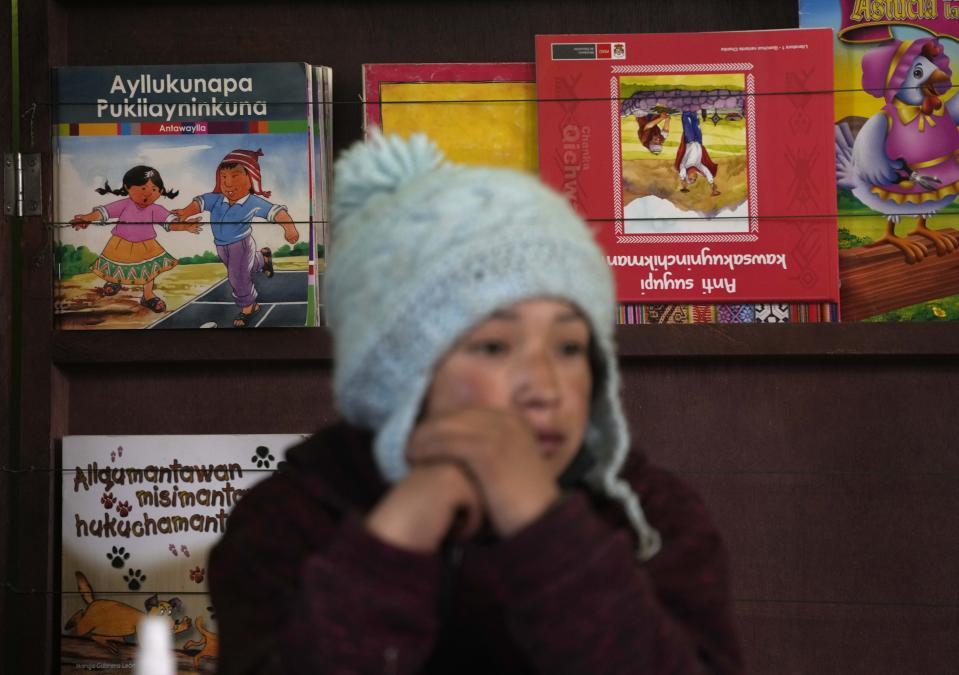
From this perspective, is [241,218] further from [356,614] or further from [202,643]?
[356,614]

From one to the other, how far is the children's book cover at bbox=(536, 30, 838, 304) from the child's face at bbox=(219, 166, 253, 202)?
353 mm

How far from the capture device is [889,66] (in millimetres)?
1351

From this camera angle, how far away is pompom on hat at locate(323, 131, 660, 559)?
779 mm

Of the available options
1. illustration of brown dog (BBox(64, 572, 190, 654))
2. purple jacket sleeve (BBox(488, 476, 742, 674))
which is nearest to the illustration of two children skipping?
illustration of brown dog (BBox(64, 572, 190, 654))

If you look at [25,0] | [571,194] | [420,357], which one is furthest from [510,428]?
[25,0]

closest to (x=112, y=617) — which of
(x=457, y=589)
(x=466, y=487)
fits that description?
(x=457, y=589)

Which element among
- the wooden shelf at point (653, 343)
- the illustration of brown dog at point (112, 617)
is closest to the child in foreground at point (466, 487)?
the wooden shelf at point (653, 343)

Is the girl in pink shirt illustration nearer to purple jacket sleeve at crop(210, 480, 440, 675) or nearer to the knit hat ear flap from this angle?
the knit hat ear flap

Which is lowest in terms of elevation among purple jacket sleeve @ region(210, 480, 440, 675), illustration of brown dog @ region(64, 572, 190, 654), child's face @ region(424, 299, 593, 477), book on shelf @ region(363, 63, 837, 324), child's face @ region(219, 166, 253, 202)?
illustration of brown dog @ region(64, 572, 190, 654)

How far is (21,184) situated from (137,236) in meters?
0.15

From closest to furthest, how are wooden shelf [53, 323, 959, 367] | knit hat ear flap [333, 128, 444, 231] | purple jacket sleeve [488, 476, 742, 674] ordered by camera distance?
1. purple jacket sleeve [488, 476, 742, 674]
2. knit hat ear flap [333, 128, 444, 231]
3. wooden shelf [53, 323, 959, 367]

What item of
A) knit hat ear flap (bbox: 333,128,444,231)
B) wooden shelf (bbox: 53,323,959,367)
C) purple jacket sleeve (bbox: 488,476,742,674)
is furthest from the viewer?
wooden shelf (bbox: 53,323,959,367)

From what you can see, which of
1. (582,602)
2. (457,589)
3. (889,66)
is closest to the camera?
(582,602)

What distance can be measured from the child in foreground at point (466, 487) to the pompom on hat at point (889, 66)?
66cm
